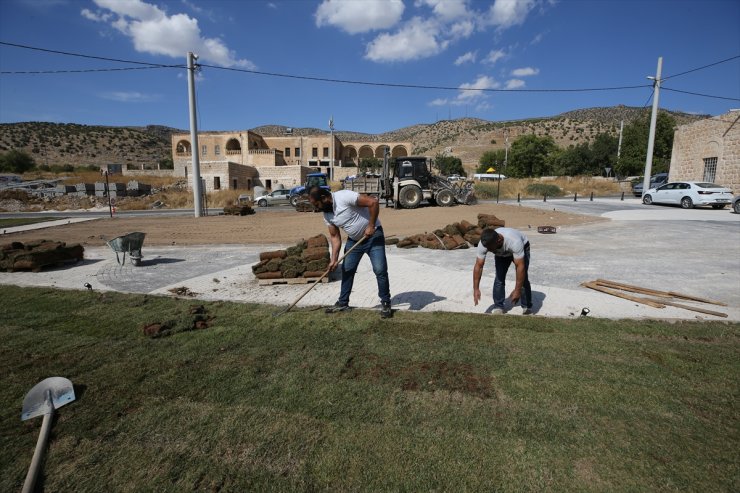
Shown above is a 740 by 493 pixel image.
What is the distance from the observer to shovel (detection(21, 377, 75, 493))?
2.62 meters

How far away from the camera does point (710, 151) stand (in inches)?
897

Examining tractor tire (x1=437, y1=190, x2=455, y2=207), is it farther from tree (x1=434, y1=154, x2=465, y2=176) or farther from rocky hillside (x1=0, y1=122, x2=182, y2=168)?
rocky hillside (x1=0, y1=122, x2=182, y2=168)

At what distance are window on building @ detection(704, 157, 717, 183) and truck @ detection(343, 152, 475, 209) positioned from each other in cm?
1534

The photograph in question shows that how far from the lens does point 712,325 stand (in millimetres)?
4535

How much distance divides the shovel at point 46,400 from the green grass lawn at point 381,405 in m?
0.08

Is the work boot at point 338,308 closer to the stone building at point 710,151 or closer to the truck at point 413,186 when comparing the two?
the truck at point 413,186

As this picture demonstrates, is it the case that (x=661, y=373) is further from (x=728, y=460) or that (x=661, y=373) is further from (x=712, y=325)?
(x=712, y=325)

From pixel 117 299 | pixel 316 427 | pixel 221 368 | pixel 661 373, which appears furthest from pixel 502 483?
pixel 117 299

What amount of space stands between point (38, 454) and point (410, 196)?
17.5 meters

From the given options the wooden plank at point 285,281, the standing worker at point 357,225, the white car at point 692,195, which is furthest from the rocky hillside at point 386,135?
the standing worker at point 357,225

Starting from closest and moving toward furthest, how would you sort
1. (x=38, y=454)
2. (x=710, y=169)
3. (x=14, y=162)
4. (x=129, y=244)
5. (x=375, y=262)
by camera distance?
(x=38, y=454) → (x=375, y=262) → (x=129, y=244) → (x=710, y=169) → (x=14, y=162)

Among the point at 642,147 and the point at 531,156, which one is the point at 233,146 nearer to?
the point at 531,156

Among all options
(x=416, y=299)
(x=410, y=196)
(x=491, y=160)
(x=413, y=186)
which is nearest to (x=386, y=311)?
(x=416, y=299)

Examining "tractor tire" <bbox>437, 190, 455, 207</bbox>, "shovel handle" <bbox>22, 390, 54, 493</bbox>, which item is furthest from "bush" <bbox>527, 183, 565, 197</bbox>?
"shovel handle" <bbox>22, 390, 54, 493</bbox>
